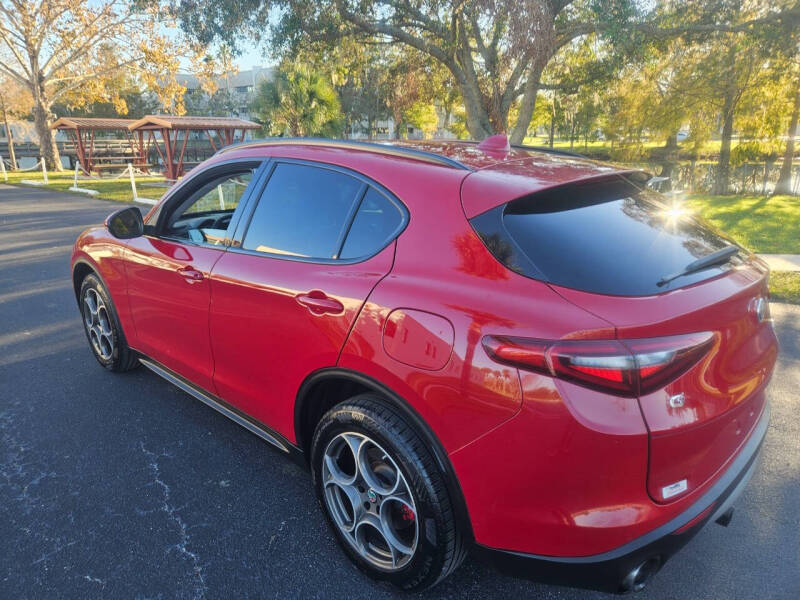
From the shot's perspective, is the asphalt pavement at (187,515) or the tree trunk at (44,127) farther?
the tree trunk at (44,127)

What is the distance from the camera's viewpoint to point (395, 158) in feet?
7.91

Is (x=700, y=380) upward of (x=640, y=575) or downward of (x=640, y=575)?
upward

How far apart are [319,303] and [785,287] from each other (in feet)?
21.3

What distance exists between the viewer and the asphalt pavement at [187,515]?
7.41 ft

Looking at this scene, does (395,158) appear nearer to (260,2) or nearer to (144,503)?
(144,503)

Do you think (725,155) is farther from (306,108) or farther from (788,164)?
(306,108)

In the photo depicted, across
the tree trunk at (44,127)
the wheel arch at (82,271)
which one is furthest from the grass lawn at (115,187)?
the wheel arch at (82,271)

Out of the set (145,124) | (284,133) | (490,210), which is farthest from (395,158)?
(284,133)

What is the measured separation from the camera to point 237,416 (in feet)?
9.60

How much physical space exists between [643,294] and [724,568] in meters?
1.45

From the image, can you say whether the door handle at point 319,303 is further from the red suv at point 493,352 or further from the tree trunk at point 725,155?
the tree trunk at point 725,155

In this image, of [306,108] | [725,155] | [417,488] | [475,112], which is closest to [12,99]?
[306,108]

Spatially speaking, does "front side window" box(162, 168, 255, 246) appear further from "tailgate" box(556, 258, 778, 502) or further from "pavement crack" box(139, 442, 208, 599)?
"tailgate" box(556, 258, 778, 502)

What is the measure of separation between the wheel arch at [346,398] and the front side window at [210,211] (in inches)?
42.9
